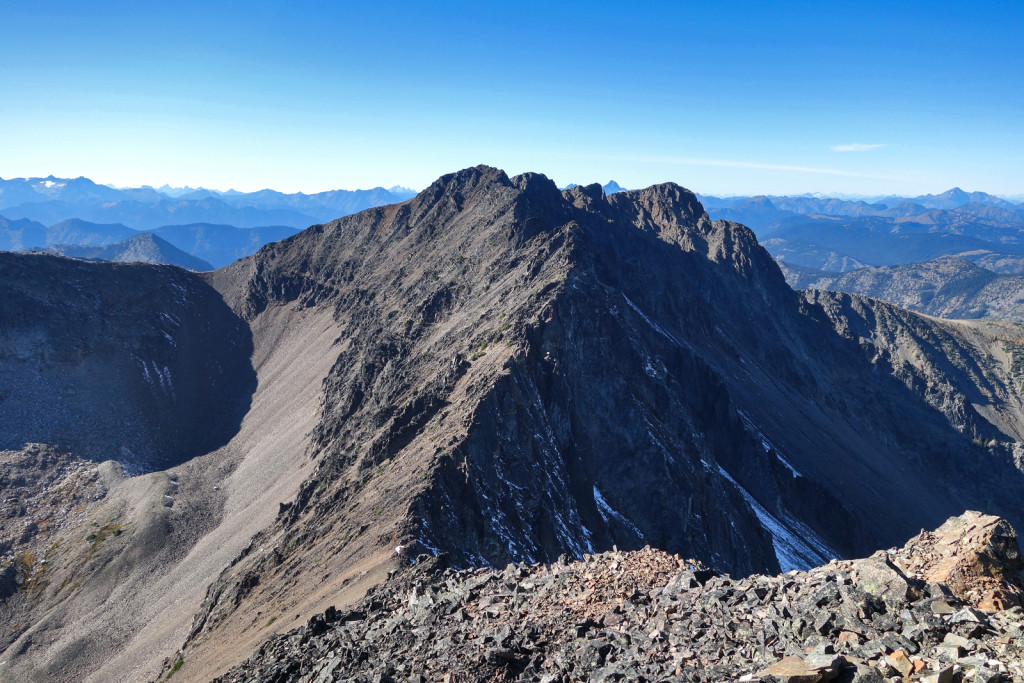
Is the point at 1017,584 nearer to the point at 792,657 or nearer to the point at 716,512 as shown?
the point at 792,657

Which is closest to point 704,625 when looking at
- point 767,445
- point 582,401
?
point 582,401

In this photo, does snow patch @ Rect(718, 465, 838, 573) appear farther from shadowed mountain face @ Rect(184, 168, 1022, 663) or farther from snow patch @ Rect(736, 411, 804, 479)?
snow patch @ Rect(736, 411, 804, 479)

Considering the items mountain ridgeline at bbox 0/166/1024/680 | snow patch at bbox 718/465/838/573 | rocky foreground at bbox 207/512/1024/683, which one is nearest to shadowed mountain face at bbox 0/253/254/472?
mountain ridgeline at bbox 0/166/1024/680

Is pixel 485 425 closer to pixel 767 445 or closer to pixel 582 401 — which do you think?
pixel 582 401

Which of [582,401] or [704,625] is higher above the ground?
[704,625]

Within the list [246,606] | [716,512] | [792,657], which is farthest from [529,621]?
[716,512]

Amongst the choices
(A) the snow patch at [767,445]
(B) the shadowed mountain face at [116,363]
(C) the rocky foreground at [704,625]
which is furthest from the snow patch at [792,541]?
(B) the shadowed mountain face at [116,363]
